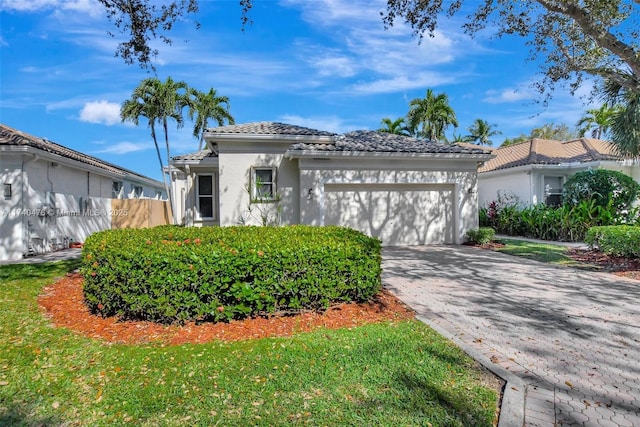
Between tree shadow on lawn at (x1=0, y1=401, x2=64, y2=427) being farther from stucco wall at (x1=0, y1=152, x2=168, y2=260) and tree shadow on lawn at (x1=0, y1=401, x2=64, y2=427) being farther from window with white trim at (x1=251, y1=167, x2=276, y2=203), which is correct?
stucco wall at (x1=0, y1=152, x2=168, y2=260)

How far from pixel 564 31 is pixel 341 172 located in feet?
24.3

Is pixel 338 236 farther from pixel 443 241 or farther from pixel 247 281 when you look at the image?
pixel 443 241

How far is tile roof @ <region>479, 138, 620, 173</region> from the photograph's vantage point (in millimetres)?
18078

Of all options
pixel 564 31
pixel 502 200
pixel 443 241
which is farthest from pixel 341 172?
pixel 502 200

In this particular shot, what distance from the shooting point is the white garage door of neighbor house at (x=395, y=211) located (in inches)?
494

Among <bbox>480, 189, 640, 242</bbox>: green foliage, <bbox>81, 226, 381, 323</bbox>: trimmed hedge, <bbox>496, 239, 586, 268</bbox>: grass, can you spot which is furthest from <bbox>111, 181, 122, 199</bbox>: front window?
<bbox>480, 189, 640, 242</bbox>: green foliage

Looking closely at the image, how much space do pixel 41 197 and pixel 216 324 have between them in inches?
415

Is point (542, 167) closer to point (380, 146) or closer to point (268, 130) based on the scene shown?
point (380, 146)

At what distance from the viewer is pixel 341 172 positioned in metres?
12.2

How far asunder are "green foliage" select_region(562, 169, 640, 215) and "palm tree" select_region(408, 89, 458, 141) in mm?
14358

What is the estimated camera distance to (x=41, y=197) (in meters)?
11.5

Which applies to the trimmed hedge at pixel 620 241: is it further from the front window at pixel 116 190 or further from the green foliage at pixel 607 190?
the front window at pixel 116 190

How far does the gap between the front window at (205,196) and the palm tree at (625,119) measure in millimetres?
13552

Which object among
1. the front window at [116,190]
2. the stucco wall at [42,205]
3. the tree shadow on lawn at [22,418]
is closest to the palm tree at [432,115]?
the front window at [116,190]
